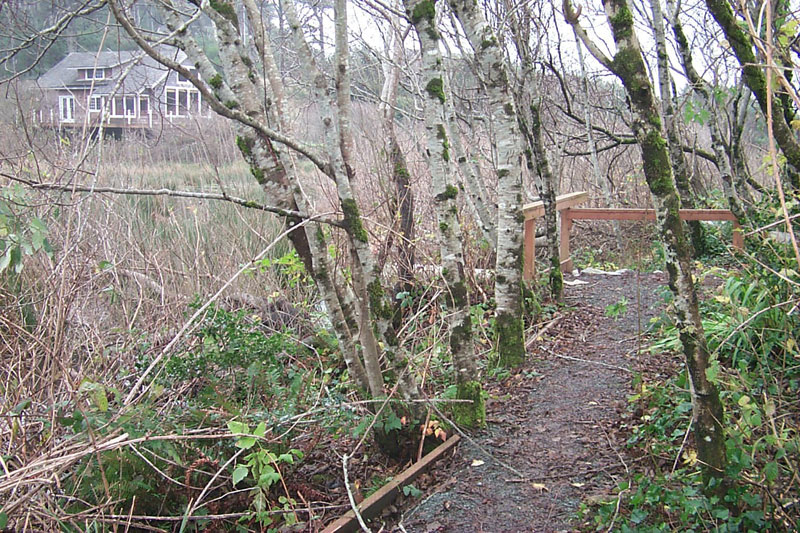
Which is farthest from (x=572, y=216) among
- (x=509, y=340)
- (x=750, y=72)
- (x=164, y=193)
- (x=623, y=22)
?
(x=164, y=193)

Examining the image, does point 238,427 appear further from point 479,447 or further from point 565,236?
point 565,236

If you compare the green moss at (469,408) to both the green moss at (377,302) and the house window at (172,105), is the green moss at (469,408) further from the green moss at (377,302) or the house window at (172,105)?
the house window at (172,105)

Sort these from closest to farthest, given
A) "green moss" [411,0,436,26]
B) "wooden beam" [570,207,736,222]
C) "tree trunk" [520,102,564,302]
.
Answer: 1. "green moss" [411,0,436,26]
2. "tree trunk" [520,102,564,302]
3. "wooden beam" [570,207,736,222]

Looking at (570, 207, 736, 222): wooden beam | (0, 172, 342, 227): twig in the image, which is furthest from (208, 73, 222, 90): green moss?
(570, 207, 736, 222): wooden beam

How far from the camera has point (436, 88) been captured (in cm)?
354

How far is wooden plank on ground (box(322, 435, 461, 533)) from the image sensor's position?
308 centimetres

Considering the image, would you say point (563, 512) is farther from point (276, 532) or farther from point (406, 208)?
point (406, 208)

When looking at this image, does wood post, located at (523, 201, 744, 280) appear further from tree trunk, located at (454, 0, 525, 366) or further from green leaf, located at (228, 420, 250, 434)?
green leaf, located at (228, 420, 250, 434)

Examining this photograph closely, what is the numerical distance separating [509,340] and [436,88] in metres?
2.10

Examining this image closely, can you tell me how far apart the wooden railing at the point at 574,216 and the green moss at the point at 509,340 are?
1.45 meters

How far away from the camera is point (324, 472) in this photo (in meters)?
3.71

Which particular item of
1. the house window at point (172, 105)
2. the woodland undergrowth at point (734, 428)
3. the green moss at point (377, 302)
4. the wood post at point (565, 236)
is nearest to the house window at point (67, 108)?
the house window at point (172, 105)

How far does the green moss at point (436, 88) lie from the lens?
11.6ft

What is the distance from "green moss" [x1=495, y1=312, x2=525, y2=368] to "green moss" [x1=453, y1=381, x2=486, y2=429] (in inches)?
40.6
